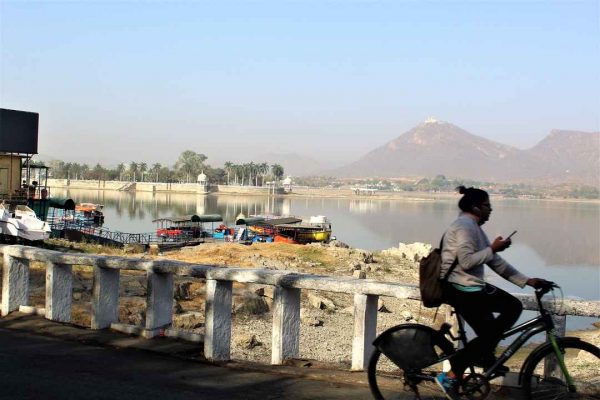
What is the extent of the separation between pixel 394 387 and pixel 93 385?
264 centimetres

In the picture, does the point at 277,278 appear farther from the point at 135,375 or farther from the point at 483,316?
the point at 483,316

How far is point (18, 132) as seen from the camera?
3856 cm

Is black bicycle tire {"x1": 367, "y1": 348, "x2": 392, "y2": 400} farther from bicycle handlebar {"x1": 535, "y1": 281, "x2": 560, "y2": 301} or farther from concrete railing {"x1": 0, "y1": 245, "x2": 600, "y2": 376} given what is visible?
bicycle handlebar {"x1": 535, "y1": 281, "x2": 560, "y2": 301}

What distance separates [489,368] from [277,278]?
7.70 feet

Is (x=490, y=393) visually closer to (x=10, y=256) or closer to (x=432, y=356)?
(x=432, y=356)

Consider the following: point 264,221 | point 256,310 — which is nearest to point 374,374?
point 256,310

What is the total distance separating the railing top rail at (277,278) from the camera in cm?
553

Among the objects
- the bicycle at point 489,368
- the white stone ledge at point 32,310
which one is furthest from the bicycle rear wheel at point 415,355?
the white stone ledge at point 32,310

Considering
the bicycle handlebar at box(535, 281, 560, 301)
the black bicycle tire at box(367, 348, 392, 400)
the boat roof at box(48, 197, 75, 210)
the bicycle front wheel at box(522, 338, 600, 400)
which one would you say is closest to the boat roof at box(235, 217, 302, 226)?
the boat roof at box(48, 197, 75, 210)

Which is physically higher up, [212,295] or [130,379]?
[212,295]

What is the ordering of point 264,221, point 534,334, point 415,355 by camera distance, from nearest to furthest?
point 534,334 < point 415,355 < point 264,221

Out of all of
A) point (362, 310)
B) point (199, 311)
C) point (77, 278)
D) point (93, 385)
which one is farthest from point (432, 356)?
point (77, 278)

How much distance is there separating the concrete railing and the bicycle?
1.46 feet

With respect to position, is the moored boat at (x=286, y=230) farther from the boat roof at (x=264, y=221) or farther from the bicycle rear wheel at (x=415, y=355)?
the bicycle rear wheel at (x=415, y=355)
